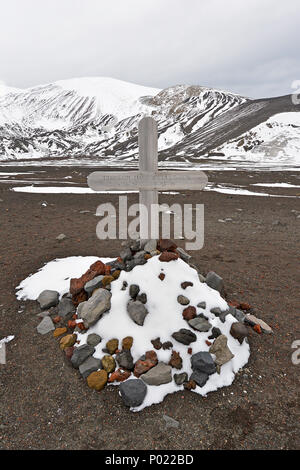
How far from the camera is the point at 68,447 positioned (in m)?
3.24

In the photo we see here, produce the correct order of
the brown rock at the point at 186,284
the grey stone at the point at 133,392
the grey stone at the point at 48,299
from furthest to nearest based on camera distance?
1. the grey stone at the point at 48,299
2. the brown rock at the point at 186,284
3. the grey stone at the point at 133,392

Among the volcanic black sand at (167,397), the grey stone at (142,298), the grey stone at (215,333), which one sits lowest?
the volcanic black sand at (167,397)

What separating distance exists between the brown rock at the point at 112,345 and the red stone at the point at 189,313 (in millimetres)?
1266

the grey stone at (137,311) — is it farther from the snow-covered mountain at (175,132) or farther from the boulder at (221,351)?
the snow-covered mountain at (175,132)

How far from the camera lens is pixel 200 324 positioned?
4680mm

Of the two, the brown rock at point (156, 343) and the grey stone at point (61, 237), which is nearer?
the brown rock at point (156, 343)

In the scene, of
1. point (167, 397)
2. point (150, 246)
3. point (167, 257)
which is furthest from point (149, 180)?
point (167, 397)

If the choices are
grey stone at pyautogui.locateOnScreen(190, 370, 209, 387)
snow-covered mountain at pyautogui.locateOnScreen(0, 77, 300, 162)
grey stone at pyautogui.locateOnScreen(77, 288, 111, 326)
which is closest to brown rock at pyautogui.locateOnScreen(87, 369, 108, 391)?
grey stone at pyautogui.locateOnScreen(77, 288, 111, 326)

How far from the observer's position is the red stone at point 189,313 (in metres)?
4.81

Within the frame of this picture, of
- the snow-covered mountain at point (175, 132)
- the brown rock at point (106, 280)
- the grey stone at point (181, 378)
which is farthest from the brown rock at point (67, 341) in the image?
the snow-covered mountain at point (175, 132)

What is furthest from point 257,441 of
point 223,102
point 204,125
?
point 223,102

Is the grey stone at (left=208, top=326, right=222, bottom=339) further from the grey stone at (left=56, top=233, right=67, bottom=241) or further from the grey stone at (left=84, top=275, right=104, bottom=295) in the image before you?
the grey stone at (left=56, top=233, right=67, bottom=241)

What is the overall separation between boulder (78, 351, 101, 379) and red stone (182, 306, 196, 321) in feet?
5.36
